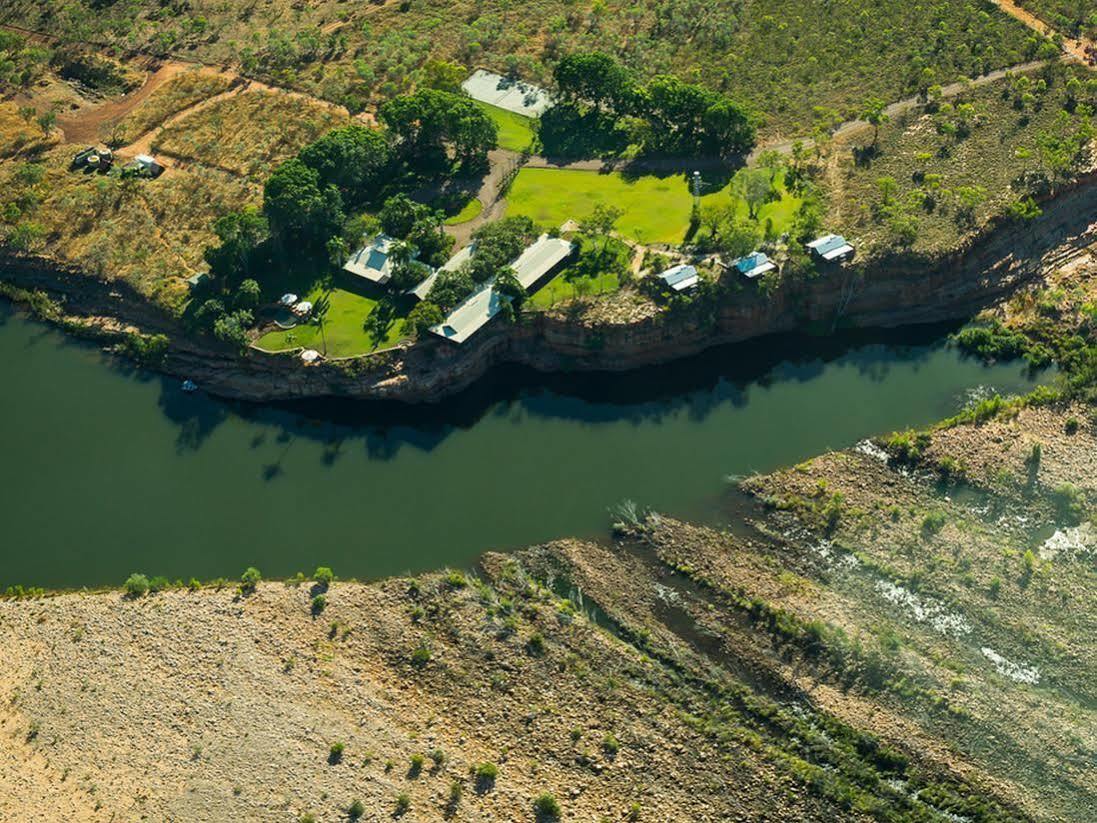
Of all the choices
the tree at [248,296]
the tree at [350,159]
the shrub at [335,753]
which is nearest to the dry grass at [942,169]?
the tree at [350,159]

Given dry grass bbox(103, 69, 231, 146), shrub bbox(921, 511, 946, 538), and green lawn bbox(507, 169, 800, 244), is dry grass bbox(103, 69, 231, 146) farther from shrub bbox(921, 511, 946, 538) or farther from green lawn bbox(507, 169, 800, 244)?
shrub bbox(921, 511, 946, 538)

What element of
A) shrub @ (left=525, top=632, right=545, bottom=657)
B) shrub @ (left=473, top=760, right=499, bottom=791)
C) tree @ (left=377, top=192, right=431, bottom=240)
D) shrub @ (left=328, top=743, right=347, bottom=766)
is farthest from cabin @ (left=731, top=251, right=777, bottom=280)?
shrub @ (left=328, top=743, right=347, bottom=766)

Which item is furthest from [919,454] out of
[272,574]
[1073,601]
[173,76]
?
[173,76]

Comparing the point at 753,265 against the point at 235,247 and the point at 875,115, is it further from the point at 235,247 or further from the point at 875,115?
the point at 235,247

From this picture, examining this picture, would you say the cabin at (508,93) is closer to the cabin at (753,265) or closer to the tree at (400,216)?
the tree at (400,216)

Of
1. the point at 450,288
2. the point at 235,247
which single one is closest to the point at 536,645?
the point at 450,288

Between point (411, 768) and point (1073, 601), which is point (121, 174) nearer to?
point (411, 768)

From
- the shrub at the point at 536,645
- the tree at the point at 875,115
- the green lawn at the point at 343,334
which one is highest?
the tree at the point at 875,115
